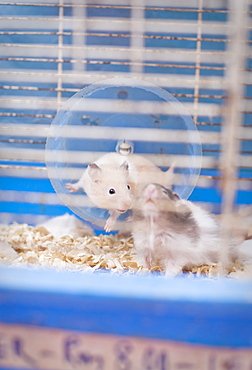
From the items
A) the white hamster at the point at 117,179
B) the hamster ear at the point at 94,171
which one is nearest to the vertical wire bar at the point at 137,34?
the white hamster at the point at 117,179

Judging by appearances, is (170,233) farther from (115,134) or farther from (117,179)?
(115,134)

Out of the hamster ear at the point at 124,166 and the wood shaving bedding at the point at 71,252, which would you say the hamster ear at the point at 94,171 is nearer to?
the hamster ear at the point at 124,166

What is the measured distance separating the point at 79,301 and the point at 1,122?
1.67 metres

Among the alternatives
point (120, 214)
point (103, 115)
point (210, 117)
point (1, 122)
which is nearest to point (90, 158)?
point (103, 115)

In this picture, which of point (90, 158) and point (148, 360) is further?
point (90, 158)

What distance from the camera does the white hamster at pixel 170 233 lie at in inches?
55.0

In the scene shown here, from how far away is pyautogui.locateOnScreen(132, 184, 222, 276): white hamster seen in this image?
4.58 ft

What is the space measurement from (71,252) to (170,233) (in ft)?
1.59

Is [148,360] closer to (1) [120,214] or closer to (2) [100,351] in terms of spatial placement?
(2) [100,351]

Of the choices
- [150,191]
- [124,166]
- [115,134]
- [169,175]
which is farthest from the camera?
[115,134]

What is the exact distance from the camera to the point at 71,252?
169 cm

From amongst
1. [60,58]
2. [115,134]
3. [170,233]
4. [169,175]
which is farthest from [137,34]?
[170,233]

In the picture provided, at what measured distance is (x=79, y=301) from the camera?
2.34 ft

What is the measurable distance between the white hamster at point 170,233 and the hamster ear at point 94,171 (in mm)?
315
